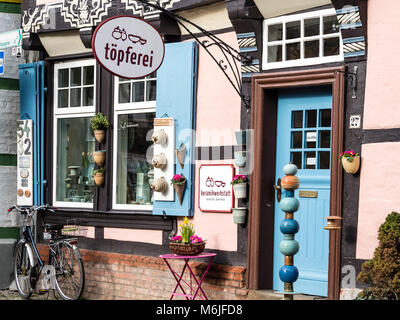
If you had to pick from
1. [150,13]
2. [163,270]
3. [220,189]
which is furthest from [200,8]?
[163,270]

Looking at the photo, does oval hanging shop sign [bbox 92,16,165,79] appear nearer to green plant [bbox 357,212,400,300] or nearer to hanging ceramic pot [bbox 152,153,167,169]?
hanging ceramic pot [bbox 152,153,167,169]

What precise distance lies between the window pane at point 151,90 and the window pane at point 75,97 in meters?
1.29

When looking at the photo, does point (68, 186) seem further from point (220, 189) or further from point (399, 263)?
point (399, 263)

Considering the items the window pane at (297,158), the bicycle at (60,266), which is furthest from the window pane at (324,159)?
the bicycle at (60,266)

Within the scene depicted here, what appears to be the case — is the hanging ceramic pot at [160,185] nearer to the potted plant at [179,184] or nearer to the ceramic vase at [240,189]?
the potted plant at [179,184]

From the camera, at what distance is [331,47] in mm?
7090

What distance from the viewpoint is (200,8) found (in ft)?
26.9

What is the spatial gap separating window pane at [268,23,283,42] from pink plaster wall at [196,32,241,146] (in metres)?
0.43

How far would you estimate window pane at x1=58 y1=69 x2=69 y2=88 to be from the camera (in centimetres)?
994

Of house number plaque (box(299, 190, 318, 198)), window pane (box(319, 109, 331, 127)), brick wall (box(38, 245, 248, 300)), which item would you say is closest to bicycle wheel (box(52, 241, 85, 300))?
brick wall (box(38, 245, 248, 300))

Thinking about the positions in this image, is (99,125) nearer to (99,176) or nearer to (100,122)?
(100,122)

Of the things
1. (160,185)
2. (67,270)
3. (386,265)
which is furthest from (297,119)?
(67,270)

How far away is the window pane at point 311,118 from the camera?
24.3 ft

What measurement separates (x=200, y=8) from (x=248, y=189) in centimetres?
219
